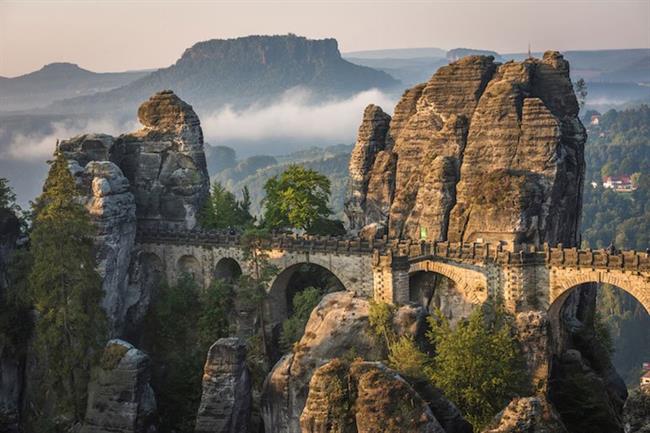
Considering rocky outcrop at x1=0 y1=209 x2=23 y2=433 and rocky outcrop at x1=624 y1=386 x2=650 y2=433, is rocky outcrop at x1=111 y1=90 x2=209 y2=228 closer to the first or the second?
rocky outcrop at x1=0 y1=209 x2=23 y2=433

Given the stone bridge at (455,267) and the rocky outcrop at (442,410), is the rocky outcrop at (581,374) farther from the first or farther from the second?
the rocky outcrop at (442,410)

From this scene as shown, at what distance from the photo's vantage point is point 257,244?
57938mm

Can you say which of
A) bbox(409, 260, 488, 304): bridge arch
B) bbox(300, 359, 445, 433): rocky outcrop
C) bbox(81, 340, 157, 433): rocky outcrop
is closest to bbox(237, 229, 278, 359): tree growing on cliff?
bbox(81, 340, 157, 433): rocky outcrop

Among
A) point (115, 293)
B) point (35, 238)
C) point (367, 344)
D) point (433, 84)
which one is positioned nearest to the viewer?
A: point (367, 344)

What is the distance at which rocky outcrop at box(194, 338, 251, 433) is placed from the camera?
4709 cm

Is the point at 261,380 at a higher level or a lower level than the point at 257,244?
lower

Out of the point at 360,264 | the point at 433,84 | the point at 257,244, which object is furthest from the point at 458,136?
the point at 257,244

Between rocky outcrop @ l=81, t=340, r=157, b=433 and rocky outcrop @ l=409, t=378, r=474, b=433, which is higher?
rocky outcrop @ l=409, t=378, r=474, b=433

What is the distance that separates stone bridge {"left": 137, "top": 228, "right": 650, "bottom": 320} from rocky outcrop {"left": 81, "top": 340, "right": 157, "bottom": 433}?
10763 mm

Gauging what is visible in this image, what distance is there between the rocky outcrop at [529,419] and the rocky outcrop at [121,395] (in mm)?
29595

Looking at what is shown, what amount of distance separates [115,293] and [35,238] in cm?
698

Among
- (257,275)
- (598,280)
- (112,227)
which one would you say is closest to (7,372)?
(112,227)

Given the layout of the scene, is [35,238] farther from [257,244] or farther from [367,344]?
[367,344]

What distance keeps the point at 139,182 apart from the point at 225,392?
71.7ft
